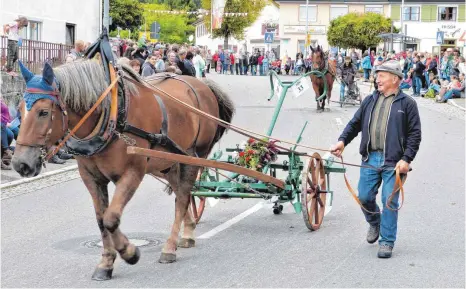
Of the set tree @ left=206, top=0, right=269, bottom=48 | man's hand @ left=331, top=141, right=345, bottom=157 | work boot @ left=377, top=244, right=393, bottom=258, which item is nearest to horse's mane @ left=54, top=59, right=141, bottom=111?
man's hand @ left=331, top=141, right=345, bottom=157

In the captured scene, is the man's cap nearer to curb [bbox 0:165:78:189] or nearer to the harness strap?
the harness strap

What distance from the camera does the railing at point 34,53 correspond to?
766 inches

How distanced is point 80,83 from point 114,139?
560 millimetres

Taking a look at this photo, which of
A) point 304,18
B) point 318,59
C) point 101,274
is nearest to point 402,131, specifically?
point 101,274

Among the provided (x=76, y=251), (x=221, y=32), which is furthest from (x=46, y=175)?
(x=221, y=32)

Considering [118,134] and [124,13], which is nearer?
[118,134]

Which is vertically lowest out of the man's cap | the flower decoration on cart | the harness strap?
the flower decoration on cart

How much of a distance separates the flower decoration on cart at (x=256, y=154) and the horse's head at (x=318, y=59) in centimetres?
1533

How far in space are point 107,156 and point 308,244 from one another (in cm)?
257

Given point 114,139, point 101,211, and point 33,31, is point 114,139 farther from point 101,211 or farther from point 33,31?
point 33,31

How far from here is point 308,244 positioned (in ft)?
28.0

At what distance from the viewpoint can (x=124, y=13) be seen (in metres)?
78.4

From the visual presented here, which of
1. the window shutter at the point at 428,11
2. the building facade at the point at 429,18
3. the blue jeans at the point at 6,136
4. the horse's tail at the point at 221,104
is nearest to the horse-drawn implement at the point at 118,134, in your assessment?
the horse's tail at the point at 221,104

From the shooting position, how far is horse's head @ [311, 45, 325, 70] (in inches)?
971
